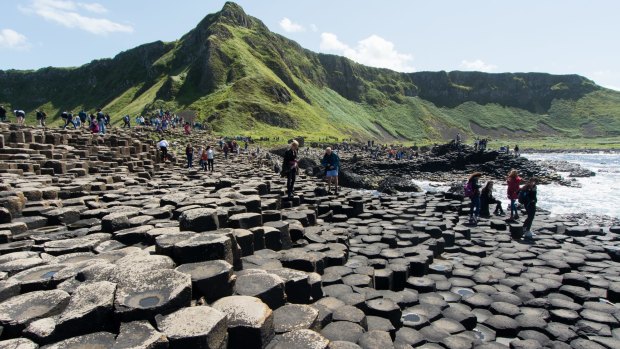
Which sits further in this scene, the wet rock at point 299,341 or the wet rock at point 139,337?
the wet rock at point 299,341

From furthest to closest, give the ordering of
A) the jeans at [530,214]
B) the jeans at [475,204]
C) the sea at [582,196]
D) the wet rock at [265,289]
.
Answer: the sea at [582,196] → the jeans at [475,204] → the jeans at [530,214] → the wet rock at [265,289]

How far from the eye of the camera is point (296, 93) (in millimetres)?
114125

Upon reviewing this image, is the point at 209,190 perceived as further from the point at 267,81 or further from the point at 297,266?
the point at 267,81

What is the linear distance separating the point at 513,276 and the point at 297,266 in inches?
225

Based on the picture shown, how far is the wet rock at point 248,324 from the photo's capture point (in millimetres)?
4191

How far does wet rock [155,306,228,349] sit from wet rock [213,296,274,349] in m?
0.13

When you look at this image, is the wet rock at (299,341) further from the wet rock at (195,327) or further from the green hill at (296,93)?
the green hill at (296,93)

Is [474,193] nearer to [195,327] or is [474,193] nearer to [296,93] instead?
[195,327]

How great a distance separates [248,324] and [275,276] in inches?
53.7

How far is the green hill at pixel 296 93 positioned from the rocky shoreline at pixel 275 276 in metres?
60.6

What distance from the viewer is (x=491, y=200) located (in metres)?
17.5

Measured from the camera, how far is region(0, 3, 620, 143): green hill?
295 ft

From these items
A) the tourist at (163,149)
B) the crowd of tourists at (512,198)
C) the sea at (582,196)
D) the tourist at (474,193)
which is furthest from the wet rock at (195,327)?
the tourist at (163,149)

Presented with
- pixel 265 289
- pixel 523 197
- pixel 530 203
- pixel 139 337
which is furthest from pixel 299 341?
pixel 523 197
